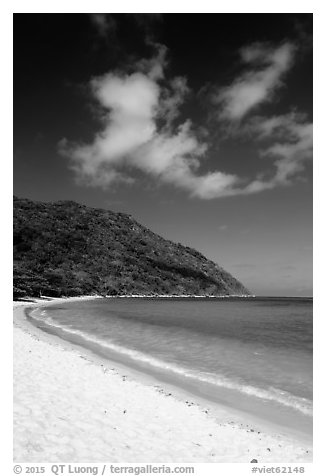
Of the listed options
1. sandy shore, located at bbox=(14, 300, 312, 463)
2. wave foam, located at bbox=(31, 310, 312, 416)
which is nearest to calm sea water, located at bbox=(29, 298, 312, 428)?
wave foam, located at bbox=(31, 310, 312, 416)

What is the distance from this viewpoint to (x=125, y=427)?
9648 millimetres

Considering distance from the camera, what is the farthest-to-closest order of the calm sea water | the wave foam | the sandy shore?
the calm sea water < the wave foam < the sandy shore

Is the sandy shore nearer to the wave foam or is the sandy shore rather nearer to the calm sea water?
the wave foam

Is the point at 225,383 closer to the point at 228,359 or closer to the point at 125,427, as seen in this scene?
the point at 228,359

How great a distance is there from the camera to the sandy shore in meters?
8.10

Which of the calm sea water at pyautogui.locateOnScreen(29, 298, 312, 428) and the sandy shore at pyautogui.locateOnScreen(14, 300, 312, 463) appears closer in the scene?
the sandy shore at pyautogui.locateOnScreen(14, 300, 312, 463)

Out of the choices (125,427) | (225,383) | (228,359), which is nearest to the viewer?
(125,427)

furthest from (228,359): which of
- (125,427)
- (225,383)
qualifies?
(125,427)

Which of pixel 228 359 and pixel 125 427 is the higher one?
pixel 125 427

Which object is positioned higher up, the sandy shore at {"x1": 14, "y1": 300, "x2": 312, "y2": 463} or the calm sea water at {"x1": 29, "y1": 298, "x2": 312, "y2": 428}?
the sandy shore at {"x1": 14, "y1": 300, "x2": 312, "y2": 463}

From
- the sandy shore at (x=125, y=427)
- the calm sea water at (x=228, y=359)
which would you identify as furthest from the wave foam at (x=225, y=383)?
the sandy shore at (x=125, y=427)

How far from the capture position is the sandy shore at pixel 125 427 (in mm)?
8102
